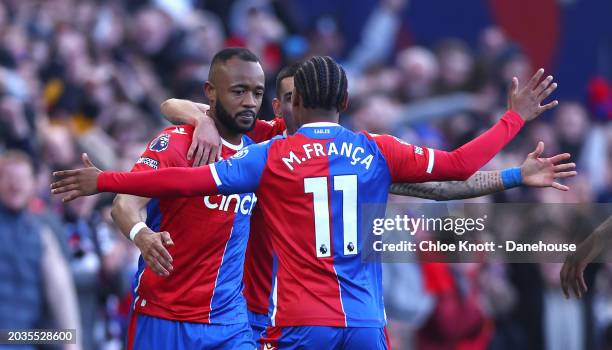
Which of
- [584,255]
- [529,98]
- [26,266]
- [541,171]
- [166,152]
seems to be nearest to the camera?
[541,171]

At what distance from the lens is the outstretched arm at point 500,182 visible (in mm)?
6645

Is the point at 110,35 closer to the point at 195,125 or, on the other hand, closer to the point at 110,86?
the point at 110,86

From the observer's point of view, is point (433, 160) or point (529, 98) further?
point (529, 98)

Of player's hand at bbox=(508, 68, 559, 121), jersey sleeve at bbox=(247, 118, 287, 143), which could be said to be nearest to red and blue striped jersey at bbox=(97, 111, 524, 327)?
player's hand at bbox=(508, 68, 559, 121)

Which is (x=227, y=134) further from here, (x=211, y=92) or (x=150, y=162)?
(x=150, y=162)

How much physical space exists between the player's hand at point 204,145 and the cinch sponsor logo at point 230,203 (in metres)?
0.22

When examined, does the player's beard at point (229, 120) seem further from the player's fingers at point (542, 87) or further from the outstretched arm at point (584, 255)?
the outstretched arm at point (584, 255)

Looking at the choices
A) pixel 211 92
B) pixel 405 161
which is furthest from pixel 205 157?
pixel 405 161

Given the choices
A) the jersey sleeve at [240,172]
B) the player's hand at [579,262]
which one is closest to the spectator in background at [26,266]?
the jersey sleeve at [240,172]

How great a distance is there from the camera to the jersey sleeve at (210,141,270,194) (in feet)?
21.1

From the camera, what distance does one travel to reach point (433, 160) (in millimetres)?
6566

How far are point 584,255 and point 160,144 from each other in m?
2.46

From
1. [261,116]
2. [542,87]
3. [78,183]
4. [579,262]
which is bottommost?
[579,262]

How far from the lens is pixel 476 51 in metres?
17.4
